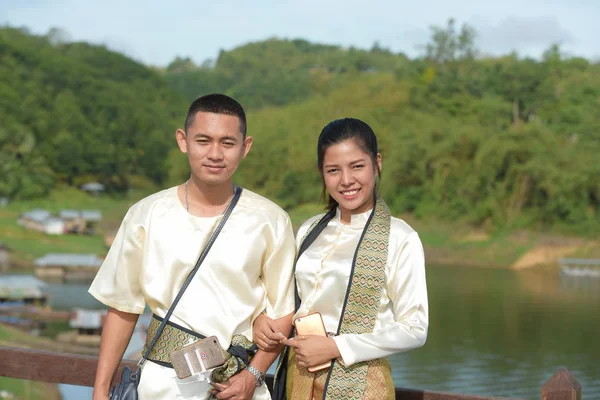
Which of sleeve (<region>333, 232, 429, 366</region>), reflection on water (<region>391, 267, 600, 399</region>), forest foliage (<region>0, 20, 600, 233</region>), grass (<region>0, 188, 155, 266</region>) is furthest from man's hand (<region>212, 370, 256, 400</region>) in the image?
grass (<region>0, 188, 155, 266</region>)

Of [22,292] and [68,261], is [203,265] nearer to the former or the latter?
[22,292]

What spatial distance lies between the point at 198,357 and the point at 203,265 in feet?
0.72

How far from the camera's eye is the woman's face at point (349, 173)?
1.99 meters

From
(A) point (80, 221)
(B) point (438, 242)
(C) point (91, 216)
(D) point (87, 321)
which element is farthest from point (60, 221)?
(D) point (87, 321)

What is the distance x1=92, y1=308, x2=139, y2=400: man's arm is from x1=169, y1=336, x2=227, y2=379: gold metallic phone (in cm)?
18

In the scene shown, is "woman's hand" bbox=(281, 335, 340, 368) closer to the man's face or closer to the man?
the man

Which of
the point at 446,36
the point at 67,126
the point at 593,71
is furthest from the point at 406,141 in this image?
the point at 67,126

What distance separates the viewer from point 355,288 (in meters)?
1.93

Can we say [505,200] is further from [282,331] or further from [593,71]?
[282,331]

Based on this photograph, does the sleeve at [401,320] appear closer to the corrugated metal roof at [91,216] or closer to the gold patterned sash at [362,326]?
the gold patterned sash at [362,326]

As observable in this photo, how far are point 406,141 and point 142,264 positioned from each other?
92.8 feet

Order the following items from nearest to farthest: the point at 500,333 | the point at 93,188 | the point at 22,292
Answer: the point at 500,333 → the point at 22,292 → the point at 93,188

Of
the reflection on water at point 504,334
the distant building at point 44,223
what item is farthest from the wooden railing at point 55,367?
the distant building at point 44,223

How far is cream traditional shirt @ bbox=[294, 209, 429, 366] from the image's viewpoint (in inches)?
73.4
